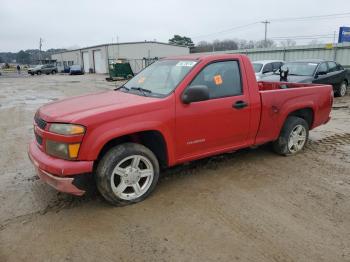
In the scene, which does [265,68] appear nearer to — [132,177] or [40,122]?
[132,177]

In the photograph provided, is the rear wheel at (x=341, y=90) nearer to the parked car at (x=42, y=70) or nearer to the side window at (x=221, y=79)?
the side window at (x=221, y=79)

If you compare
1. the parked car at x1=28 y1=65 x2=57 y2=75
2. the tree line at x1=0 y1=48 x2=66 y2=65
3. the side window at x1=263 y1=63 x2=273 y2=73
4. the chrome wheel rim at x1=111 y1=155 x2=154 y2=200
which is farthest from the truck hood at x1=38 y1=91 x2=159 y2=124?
the tree line at x1=0 y1=48 x2=66 y2=65

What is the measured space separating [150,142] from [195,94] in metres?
0.86

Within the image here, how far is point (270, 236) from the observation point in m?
3.31

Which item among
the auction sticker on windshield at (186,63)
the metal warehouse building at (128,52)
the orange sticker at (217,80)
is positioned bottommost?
the orange sticker at (217,80)

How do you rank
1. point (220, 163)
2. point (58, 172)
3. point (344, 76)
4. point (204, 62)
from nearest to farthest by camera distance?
point (58, 172) → point (204, 62) → point (220, 163) → point (344, 76)

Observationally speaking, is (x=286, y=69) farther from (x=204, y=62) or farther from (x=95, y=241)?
(x=95, y=241)

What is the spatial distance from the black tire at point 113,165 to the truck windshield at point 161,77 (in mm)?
822

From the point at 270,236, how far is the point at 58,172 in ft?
7.68

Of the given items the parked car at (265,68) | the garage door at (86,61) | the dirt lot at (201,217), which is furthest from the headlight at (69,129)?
the garage door at (86,61)

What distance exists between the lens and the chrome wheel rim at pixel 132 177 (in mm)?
3912

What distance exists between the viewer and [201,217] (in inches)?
145

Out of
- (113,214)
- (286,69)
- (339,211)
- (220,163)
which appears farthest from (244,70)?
(286,69)

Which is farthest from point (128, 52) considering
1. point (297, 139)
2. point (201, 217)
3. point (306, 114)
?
point (201, 217)
